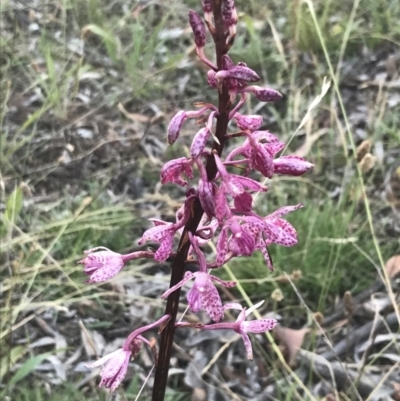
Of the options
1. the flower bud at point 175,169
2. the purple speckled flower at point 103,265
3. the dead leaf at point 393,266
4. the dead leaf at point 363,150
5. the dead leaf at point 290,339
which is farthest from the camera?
the dead leaf at point 393,266

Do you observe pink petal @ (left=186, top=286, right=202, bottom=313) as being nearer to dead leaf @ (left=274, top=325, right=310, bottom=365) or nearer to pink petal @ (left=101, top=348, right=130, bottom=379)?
pink petal @ (left=101, top=348, right=130, bottom=379)

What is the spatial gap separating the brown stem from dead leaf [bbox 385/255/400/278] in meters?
1.65

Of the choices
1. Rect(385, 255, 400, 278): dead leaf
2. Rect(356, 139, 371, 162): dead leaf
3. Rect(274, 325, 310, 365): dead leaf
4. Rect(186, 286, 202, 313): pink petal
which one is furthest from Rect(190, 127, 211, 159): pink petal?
Rect(385, 255, 400, 278): dead leaf

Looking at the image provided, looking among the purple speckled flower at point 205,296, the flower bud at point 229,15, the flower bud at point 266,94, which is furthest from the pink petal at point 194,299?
the flower bud at point 229,15

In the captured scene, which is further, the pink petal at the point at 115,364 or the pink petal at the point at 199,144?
the pink petal at the point at 115,364

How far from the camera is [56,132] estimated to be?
3.85 m

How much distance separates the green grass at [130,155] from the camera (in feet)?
9.01

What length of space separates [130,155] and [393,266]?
1664mm

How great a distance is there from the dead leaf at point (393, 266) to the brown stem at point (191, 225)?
1649 millimetres

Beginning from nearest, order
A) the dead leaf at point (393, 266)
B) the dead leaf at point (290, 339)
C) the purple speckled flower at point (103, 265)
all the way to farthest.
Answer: the purple speckled flower at point (103, 265) < the dead leaf at point (290, 339) < the dead leaf at point (393, 266)

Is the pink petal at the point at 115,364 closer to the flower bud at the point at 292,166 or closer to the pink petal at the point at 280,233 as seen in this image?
the pink petal at the point at 280,233

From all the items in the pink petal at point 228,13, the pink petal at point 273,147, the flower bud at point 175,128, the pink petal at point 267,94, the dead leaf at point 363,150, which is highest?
the pink petal at point 228,13

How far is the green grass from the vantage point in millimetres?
2746

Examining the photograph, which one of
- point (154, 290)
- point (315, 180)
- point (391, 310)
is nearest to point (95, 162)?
point (154, 290)
